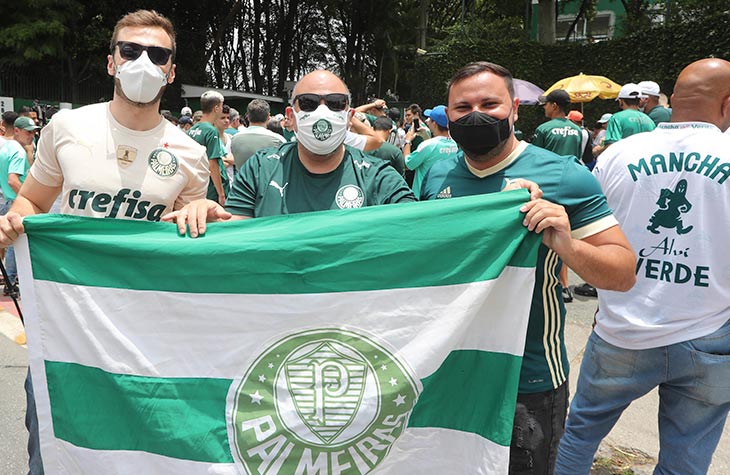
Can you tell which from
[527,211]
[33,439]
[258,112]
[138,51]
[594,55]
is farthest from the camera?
[594,55]

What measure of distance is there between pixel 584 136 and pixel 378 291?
622 centimetres

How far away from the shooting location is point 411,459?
2295mm

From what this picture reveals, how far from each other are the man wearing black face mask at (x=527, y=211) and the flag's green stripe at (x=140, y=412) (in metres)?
1.17

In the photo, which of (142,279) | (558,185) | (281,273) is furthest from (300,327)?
(558,185)

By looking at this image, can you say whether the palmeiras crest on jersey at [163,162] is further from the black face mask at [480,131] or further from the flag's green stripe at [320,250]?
the black face mask at [480,131]

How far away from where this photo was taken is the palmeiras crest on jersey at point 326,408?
7.41 feet

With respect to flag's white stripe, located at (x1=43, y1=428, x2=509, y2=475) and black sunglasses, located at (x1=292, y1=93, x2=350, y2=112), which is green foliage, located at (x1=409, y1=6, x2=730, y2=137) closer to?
black sunglasses, located at (x1=292, y1=93, x2=350, y2=112)

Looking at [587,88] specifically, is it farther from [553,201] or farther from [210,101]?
[553,201]

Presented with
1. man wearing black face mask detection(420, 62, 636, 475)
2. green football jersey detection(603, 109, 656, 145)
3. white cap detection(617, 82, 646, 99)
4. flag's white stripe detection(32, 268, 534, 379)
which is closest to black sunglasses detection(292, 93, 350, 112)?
man wearing black face mask detection(420, 62, 636, 475)

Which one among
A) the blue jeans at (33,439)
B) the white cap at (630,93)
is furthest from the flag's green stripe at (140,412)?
the white cap at (630,93)

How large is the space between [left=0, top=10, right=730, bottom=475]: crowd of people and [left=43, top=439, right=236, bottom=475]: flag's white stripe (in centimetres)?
16

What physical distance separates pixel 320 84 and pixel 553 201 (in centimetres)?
114

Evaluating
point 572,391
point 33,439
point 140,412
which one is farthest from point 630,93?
point 33,439

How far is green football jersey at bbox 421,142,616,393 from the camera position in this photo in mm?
2195
